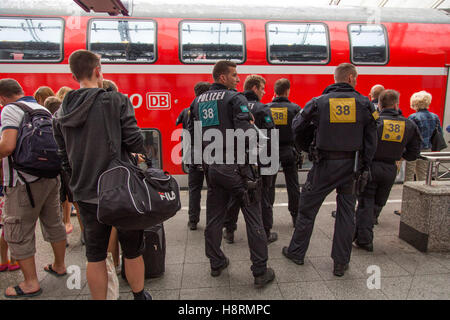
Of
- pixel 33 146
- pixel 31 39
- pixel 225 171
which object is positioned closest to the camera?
pixel 33 146

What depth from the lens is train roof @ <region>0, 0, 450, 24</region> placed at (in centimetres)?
570

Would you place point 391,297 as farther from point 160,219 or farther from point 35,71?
point 35,71

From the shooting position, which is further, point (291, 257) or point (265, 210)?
point (265, 210)

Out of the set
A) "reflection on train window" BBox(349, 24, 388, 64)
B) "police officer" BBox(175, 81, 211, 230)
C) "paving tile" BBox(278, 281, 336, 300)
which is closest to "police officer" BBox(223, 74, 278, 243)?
"police officer" BBox(175, 81, 211, 230)

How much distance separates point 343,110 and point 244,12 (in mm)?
4041

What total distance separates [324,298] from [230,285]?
0.92 meters

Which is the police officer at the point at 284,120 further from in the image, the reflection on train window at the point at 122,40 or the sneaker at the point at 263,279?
the reflection on train window at the point at 122,40

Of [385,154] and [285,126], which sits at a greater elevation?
[285,126]

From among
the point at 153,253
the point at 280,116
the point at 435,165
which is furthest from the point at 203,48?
the point at 435,165

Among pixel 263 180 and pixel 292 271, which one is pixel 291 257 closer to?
pixel 292 271

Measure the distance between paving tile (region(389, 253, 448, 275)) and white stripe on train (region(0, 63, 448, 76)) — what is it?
3.93 m

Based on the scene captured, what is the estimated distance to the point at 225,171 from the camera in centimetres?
283

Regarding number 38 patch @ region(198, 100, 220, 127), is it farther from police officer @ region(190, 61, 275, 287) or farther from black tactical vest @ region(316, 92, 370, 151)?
black tactical vest @ region(316, 92, 370, 151)

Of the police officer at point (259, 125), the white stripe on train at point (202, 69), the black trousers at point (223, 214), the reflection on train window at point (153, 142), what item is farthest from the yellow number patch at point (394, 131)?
the reflection on train window at point (153, 142)
